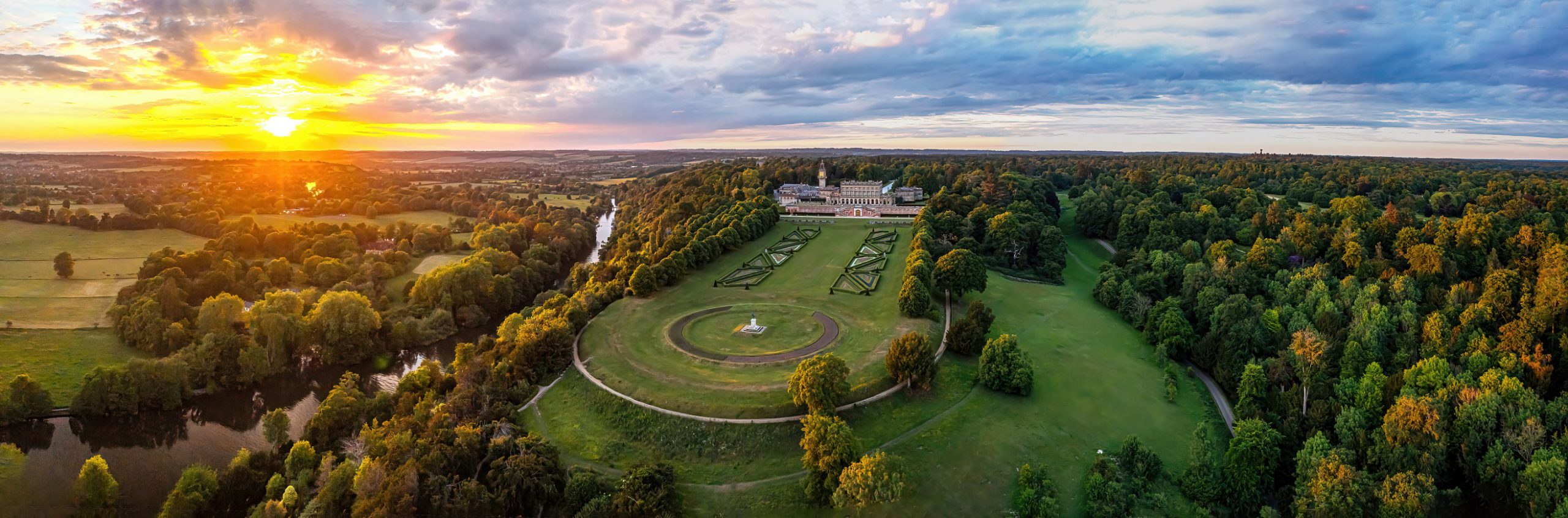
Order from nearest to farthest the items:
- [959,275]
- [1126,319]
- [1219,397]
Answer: [1219,397]
[959,275]
[1126,319]

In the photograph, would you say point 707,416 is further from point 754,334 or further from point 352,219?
point 352,219

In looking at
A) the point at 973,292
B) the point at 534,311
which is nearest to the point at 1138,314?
the point at 973,292

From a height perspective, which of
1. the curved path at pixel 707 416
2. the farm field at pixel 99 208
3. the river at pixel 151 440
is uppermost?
the farm field at pixel 99 208

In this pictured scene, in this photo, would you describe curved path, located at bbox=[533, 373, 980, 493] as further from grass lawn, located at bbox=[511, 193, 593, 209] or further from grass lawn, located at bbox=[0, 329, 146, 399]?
grass lawn, located at bbox=[511, 193, 593, 209]

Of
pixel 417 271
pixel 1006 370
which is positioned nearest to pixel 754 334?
pixel 1006 370

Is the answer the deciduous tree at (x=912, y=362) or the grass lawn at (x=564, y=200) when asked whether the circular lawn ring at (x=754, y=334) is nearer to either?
the deciduous tree at (x=912, y=362)

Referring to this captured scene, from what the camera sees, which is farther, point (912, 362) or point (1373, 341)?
point (1373, 341)

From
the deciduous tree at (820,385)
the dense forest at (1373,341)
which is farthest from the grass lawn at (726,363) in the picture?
the dense forest at (1373,341)
